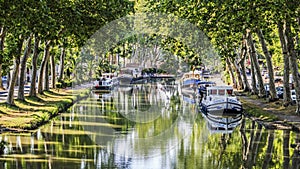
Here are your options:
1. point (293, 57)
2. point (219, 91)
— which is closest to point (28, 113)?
point (219, 91)

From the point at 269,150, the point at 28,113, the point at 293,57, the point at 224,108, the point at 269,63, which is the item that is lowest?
the point at 269,150

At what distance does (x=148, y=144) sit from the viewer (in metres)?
27.4

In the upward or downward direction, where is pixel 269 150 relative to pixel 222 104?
downward

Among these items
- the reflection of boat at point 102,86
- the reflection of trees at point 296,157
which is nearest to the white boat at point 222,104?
the reflection of trees at point 296,157

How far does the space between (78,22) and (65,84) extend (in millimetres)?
38716

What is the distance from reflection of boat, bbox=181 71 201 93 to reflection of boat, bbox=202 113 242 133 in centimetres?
3154

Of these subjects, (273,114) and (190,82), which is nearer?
(273,114)

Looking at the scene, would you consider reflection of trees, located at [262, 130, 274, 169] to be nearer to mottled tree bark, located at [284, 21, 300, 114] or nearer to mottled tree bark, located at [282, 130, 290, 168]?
mottled tree bark, located at [282, 130, 290, 168]

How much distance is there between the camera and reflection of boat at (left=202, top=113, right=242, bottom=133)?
33297 millimetres

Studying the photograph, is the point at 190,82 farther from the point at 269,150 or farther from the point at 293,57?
Answer: the point at 269,150

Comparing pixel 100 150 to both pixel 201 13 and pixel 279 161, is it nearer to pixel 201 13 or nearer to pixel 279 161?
pixel 279 161

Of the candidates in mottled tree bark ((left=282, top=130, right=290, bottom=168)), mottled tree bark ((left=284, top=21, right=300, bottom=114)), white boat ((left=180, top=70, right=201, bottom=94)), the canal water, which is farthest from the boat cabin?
white boat ((left=180, top=70, right=201, bottom=94))

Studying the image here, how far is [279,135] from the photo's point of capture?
96.4 feet

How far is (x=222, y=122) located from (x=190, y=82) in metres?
40.9
